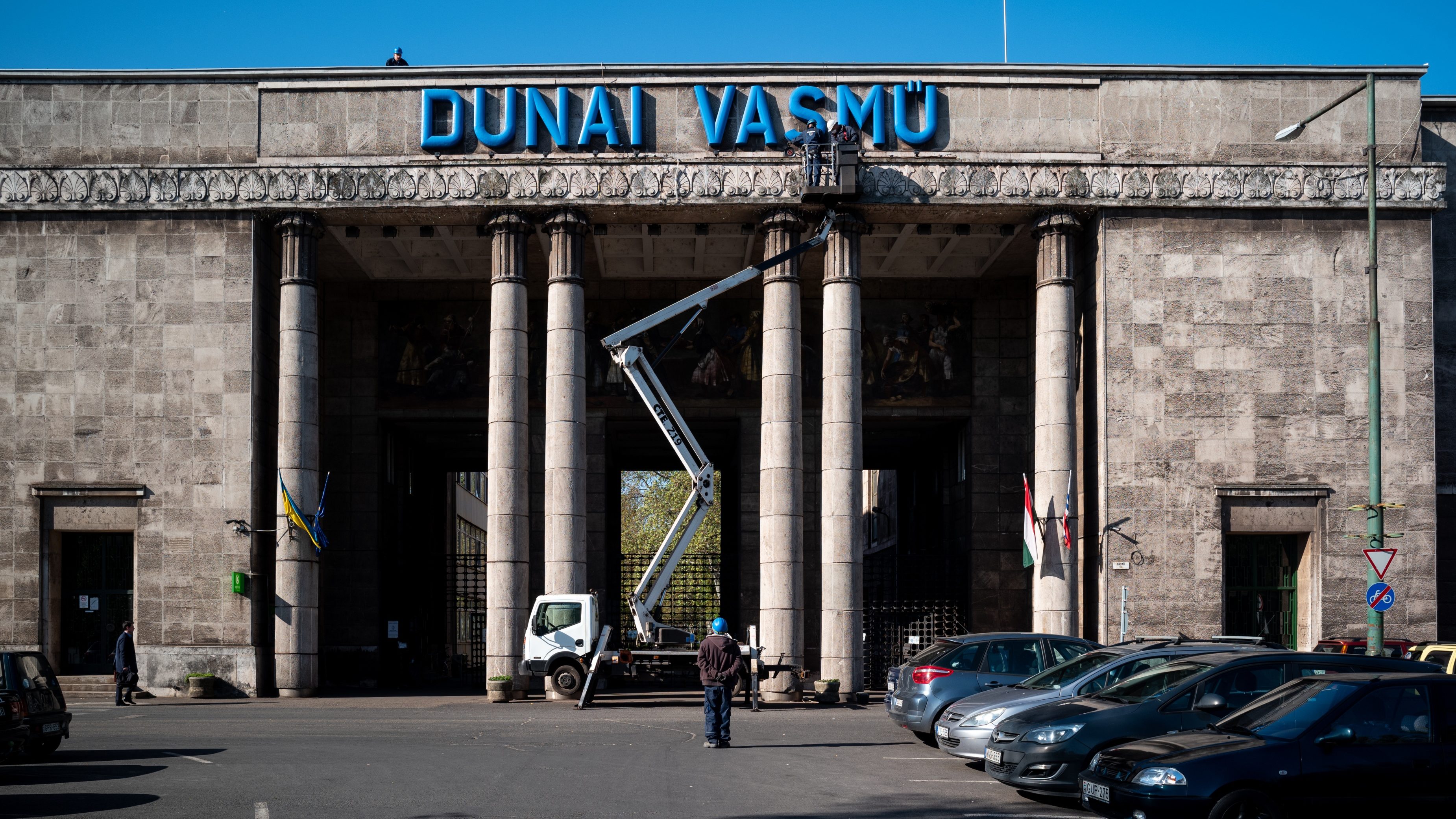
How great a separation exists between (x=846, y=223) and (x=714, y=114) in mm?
4059

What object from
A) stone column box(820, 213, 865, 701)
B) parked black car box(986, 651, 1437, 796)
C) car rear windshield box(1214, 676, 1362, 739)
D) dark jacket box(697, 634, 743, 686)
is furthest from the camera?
stone column box(820, 213, 865, 701)

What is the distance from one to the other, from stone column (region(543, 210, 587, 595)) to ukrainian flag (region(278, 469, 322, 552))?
219 inches

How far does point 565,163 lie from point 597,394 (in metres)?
9.06

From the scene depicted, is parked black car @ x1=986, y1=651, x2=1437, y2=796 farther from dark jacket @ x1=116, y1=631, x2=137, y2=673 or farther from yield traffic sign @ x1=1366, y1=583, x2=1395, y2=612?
dark jacket @ x1=116, y1=631, x2=137, y2=673

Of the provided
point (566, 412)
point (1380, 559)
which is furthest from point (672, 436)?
point (1380, 559)

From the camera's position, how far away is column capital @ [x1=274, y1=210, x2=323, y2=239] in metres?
33.1

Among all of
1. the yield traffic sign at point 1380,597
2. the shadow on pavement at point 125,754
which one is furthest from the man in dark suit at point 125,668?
the yield traffic sign at point 1380,597

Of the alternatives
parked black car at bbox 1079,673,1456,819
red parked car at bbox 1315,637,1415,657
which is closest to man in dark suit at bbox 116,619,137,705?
parked black car at bbox 1079,673,1456,819

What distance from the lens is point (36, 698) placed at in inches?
703

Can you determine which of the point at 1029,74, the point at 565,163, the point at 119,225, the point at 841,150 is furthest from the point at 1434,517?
the point at 119,225

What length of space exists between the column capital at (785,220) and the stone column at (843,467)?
805 mm

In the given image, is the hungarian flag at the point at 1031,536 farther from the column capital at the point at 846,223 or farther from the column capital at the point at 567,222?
the column capital at the point at 567,222

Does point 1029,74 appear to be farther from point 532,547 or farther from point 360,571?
point 360,571

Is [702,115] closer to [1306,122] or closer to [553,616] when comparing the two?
[553,616]
